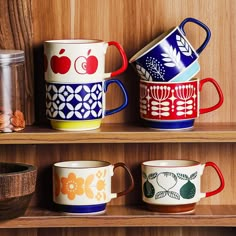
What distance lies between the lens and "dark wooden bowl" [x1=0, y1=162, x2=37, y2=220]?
49.9 inches

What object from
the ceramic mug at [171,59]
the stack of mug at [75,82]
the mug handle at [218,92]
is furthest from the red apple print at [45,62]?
the mug handle at [218,92]

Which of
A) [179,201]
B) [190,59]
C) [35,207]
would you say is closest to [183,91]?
[190,59]

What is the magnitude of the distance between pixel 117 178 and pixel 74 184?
0.34 ft

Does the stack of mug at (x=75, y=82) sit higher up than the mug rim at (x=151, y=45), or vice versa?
the mug rim at (x=151, y=45)

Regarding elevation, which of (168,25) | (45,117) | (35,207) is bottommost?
(35,207)

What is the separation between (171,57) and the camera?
1309mm

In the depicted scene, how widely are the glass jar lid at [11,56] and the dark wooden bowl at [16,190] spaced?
6.1 inches

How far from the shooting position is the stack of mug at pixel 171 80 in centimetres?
131

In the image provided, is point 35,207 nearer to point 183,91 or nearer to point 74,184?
point 74,184

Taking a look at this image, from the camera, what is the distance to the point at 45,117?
1395mm

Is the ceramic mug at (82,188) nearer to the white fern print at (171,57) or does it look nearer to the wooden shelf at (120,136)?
the wooden shelf at (120,136)

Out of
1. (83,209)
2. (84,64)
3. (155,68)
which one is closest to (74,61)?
(84,64)

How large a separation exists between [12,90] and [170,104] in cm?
24

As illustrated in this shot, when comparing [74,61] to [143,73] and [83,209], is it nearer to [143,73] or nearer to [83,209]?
[143,73]
